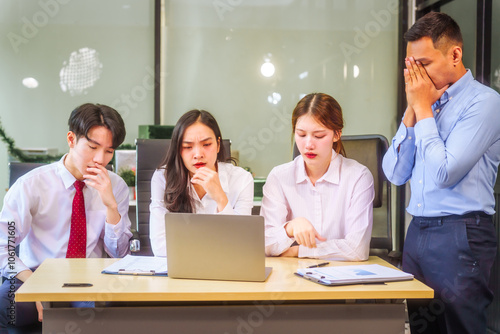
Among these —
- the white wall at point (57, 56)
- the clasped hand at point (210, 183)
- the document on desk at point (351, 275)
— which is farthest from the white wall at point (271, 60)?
the document on desk at point (351, 275)

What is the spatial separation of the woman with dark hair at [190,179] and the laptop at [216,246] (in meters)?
0.50

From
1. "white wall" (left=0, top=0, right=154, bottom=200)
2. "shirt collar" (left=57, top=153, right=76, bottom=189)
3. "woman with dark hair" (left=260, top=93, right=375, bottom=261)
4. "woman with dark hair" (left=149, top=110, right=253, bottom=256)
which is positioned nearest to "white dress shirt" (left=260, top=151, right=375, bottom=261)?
"woman with dark hair" (left=260, top=93, right=375, bottom=261)

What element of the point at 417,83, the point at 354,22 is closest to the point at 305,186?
the point at 417,83

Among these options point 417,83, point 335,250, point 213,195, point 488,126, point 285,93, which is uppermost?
point 285,93

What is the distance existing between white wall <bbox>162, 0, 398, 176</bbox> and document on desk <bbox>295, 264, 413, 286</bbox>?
2.85 meters

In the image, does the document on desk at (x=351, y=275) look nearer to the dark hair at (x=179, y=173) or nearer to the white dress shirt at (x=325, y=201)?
the white dress shirt at (x=325, y=201)

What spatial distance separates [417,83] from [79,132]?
1.33 meters

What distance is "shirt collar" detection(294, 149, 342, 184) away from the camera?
82.4 inches

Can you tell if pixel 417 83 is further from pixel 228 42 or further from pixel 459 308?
pixel 228 42

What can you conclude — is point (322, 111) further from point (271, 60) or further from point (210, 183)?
point (271, 60)

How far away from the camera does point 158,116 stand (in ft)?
14.7

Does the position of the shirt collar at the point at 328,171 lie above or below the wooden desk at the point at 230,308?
above

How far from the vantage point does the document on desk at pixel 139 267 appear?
64.9 inches

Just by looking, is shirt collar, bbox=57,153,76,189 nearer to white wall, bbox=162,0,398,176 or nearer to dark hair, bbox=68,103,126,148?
dark hair, bbox=68,103,126,148
